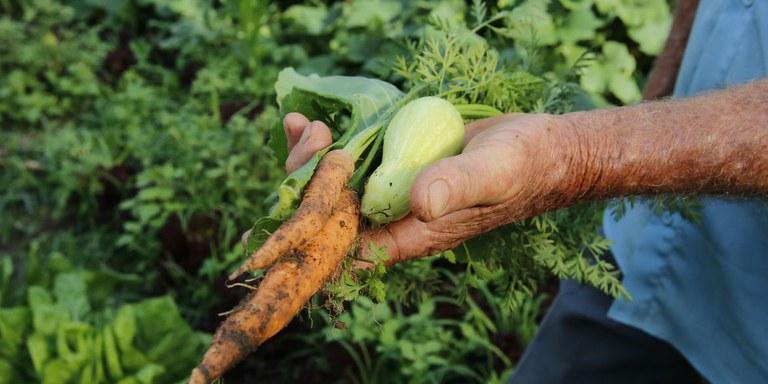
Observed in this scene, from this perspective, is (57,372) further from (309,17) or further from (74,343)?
(309,17)

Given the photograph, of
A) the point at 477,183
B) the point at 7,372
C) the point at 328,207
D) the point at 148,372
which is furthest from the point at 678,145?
the point at 7,372

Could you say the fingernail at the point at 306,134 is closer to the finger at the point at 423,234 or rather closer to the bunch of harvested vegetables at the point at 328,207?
the bunch of harvested vegetables at the point at 328,207

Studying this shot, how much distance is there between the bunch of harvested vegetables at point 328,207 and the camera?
1332 millimetres

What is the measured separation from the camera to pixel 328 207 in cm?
145

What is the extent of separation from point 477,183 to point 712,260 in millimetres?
822

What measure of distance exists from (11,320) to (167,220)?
821 millimetres

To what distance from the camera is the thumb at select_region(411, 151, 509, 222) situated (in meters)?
1.27

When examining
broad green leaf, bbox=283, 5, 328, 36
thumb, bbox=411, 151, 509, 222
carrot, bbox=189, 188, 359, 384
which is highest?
thumb, bbox=411, 151, 509, 222

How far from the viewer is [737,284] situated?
1.78m

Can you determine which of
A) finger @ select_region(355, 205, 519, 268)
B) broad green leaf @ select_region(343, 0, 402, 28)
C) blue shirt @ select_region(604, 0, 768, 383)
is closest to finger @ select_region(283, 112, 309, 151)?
finger @ select_region(355, 205, 519, 268)

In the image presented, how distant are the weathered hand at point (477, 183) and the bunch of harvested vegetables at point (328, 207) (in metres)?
0.04

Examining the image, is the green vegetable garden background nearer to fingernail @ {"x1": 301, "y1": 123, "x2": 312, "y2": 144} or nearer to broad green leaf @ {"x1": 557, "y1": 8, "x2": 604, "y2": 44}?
broad green leaf @ {"x1": 557, "y1": 8, "x2": 604, "y2": 44}

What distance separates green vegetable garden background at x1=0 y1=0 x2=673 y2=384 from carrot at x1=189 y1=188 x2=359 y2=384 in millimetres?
71

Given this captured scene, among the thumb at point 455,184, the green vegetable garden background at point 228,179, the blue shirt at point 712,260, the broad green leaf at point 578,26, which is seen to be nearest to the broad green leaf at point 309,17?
the green vegetable garden background at point 228,179
